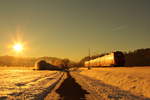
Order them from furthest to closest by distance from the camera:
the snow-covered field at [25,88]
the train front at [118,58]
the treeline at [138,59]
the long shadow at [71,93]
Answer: the treeline at [138,59]
the train front at [118,58]
the snow-covered field at [25,88]
the long shadow at [71,93]

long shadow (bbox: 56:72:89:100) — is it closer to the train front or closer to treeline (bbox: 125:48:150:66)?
the train front

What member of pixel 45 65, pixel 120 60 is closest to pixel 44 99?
pixel 120 60

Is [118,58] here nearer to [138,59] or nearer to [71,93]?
[71,93]

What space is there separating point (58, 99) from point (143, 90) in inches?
309

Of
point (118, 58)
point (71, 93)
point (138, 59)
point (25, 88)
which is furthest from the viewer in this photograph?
point (138, 59)

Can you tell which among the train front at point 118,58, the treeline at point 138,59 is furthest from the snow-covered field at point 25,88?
the treeline at point 138,59

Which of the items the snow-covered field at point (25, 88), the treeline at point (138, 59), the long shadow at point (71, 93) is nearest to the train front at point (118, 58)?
the treeline at point (138, 59)

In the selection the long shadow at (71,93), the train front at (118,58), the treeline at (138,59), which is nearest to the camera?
the long shadow at (71,93)

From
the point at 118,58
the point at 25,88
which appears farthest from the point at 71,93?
the point at 118,58

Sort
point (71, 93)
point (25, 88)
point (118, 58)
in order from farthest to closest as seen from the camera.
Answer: point (118, 58), point (25, 88), point (71, 93)

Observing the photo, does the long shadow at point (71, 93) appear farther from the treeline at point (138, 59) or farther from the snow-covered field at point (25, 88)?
the treeline at point (138, 59)

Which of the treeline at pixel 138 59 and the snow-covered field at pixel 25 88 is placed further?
the treeline at pixel 138 59

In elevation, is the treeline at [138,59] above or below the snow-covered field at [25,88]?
above

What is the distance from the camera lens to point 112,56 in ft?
167
